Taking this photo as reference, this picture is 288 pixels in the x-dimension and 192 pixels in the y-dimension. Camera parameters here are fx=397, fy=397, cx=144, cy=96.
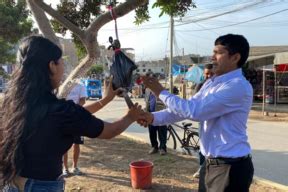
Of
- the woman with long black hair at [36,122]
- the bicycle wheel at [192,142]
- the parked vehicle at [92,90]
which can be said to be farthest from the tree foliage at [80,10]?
the parked vehicle at [92,90]

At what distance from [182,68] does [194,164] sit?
26522 millimetres

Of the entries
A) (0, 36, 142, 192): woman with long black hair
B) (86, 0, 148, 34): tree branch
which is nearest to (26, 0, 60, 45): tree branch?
(86, 0, 148, 34): tree branch

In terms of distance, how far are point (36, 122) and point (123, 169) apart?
5.07 meters

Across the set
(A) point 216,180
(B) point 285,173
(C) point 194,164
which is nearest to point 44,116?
(A) point 216,180

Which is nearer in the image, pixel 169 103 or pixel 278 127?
pixel 169 103

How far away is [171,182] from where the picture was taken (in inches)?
246

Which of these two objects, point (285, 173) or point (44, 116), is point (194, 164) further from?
point (44, 116)

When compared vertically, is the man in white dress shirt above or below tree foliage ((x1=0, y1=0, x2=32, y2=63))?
below

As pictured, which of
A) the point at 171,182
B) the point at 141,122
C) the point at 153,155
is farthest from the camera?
the point at 153,155

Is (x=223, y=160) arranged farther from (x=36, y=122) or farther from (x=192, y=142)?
(x=192, y=142)

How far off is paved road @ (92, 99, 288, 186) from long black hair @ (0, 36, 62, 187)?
548cm

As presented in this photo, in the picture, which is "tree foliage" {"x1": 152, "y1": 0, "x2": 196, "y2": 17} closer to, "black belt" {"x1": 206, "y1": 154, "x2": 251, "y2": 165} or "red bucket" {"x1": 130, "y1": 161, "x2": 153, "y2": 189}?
"red bucket" {"x1": 130, "y1": 161, "x2": 153, "y2": 189}

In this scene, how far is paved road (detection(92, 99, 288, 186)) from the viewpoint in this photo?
24.0 feet

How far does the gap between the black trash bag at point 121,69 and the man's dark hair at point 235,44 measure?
0.69m
